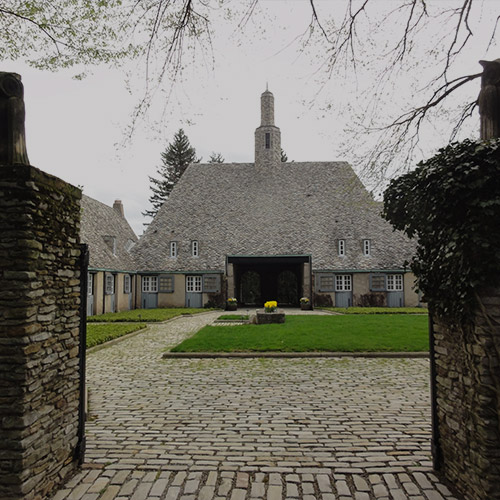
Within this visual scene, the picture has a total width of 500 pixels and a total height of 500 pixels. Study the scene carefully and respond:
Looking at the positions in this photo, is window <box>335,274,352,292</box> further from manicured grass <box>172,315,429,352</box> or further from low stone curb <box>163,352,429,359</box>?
low stone curb <box>163,352,429,359</box>

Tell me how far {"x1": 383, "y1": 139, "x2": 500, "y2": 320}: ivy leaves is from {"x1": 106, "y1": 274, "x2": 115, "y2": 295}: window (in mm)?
21664

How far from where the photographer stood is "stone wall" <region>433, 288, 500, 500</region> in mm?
3777

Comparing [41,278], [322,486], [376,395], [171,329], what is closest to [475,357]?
[322,486]

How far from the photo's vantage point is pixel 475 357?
394cm

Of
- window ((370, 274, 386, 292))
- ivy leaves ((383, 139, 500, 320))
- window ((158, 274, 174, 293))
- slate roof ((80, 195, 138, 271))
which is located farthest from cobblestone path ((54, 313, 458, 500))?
window ((158, 274, 174, 293))

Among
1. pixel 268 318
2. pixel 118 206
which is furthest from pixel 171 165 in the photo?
pixel 268 318

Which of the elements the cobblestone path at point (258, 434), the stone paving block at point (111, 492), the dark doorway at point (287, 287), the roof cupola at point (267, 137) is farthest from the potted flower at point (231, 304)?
the stone paving block at point (111, 492)

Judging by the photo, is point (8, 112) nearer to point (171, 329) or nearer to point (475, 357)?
point (475, 357)

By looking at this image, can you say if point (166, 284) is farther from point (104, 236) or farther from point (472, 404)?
point (472, 404)

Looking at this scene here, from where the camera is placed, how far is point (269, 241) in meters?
28.9

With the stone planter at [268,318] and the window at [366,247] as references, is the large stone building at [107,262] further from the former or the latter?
the window at [366,247]

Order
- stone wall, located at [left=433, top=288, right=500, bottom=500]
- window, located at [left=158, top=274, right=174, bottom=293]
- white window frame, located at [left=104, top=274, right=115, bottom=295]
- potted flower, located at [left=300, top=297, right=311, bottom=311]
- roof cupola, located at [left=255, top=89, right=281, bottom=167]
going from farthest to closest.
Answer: roof cupola, located at [left=255, top=89, right=281, bottom=167], window, located at [left=158, top=274, right=174, bottom=293], potted flower, located at [left=300, top=297, right=311, bottom=311], white window frame, located at [left=104, top=274, right=115, bottom=295], stone wall, located at [left=433, top=288, right=500, bottom=500]

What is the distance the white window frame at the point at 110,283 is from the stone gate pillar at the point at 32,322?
19604 mm

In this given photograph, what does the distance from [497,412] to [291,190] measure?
95.4 feet
